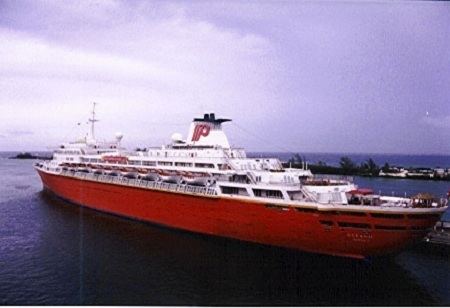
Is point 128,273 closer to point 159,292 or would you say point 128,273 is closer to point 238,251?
point 159,292

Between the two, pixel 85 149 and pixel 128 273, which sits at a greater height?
pixel 85 149

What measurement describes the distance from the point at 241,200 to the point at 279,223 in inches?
83.0

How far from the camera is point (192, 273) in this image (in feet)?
50.2

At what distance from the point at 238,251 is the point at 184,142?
9435 millimetres

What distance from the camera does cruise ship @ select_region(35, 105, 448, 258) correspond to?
15273mm

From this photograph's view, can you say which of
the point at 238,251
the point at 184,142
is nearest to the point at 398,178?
the point at 184,142

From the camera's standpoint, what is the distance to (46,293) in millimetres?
13383

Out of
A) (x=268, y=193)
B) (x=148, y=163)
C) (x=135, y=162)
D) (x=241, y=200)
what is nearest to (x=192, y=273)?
(x=241, y=200)

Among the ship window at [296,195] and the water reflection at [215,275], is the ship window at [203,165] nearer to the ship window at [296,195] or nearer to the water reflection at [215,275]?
the water reflection at [215,275]

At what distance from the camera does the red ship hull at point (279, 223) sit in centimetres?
1513

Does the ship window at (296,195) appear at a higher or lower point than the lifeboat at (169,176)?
lower

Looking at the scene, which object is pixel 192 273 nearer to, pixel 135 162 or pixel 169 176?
pixel 169 176

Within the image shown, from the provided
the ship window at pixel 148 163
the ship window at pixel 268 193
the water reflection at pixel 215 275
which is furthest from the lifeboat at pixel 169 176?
the ship window at pixel 268 193

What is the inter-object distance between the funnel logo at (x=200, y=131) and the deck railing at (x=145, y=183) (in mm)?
3810
